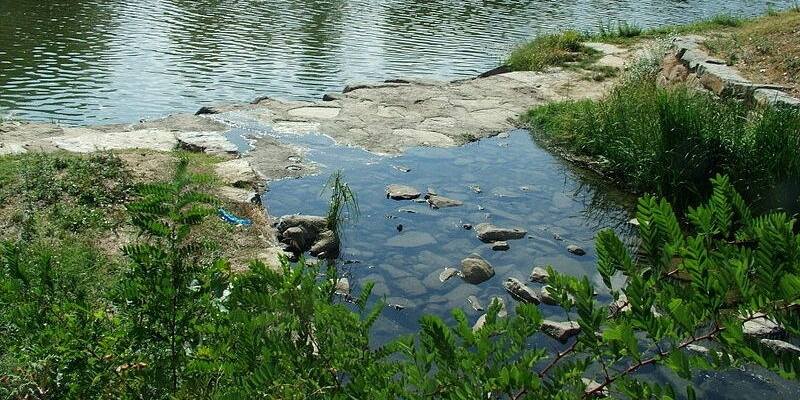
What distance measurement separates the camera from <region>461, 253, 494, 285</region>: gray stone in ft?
18.0

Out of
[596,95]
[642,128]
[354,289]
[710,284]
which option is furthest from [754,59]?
[710,284]

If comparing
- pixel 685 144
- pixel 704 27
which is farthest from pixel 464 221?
pixel 704 27

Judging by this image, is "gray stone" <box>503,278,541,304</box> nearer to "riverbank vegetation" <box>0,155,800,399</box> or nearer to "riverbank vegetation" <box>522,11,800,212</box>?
"riverbank vegetation" <box>522,11,800,212</box>

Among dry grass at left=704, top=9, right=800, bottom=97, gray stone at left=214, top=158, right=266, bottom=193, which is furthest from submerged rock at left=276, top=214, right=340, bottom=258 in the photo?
dry grass at left=704, top=9, right=800, bottom=97

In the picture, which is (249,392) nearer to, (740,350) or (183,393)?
(183,393)

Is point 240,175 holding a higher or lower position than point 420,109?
higher

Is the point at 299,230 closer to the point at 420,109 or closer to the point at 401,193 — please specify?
the point at 401,193

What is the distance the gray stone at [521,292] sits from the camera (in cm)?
520

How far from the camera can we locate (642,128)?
7.48m

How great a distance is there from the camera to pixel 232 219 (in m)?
5.93

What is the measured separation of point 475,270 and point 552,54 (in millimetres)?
7785

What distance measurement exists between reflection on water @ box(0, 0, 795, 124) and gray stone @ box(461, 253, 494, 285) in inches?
228

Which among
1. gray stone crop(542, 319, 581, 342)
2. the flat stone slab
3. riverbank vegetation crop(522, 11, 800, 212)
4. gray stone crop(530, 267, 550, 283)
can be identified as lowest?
the flat stone slab

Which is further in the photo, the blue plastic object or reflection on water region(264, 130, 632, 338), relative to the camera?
the blue plastic object
